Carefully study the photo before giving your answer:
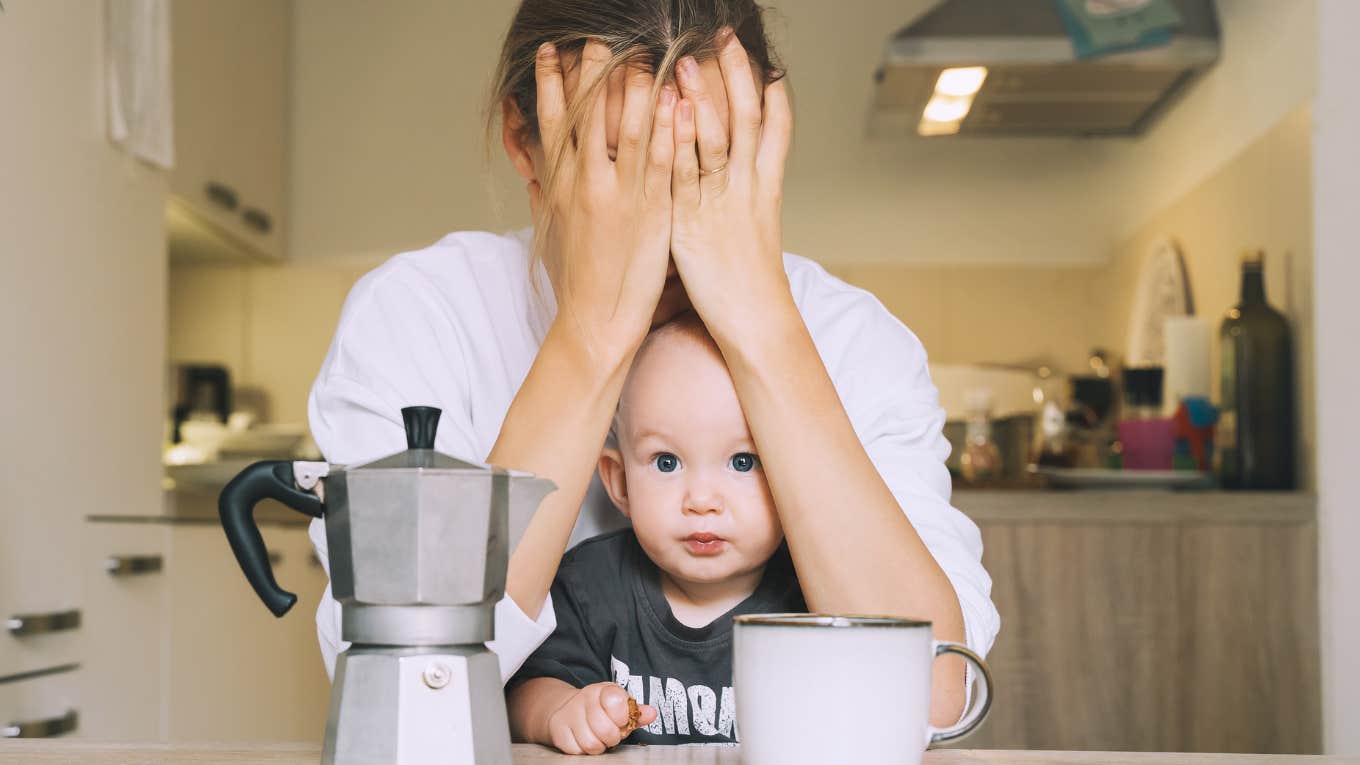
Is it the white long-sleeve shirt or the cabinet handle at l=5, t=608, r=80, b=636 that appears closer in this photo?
the white long-sleeve shirt

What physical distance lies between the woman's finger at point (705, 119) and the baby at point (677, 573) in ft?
0.48

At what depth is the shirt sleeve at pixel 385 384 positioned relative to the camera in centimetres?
99

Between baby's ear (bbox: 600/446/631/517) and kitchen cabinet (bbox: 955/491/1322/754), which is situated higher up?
baby's ear (bbox: 600/446/631/517)

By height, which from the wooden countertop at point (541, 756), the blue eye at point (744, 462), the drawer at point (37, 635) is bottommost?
the drawer at point (37, 635)

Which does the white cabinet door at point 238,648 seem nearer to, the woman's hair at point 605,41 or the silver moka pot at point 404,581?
the woman's hair at point 605,41

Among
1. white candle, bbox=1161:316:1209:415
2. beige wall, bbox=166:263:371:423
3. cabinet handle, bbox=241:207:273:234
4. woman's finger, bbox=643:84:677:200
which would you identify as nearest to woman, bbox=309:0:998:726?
woman's finger, bbox=643:84:677:200

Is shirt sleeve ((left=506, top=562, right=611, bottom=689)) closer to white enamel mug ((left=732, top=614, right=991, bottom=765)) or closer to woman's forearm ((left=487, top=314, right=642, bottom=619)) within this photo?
woman's forearm ((left=487, top=314, right=642, bottom=619))

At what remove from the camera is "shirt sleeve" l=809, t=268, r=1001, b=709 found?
0.98m

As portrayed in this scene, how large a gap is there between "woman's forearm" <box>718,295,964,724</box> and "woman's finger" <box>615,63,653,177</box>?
5.8 inches

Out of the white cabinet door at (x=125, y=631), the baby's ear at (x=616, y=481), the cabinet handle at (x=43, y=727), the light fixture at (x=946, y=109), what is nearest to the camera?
the baby's ear at (x=616, y=481)

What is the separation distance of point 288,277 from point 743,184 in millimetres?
2818

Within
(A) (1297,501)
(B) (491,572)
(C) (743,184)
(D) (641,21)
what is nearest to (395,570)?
(B) (491,572)

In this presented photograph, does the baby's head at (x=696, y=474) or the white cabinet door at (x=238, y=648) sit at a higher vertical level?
the baby's head at (x=696, y=474)

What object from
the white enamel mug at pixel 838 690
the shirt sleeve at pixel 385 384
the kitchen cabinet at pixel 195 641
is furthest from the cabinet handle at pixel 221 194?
the white enamel mug at pixel 838 690
